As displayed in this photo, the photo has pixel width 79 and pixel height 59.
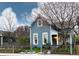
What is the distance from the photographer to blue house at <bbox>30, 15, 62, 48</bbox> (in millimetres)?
2092

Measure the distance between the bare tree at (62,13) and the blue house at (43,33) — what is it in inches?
2.7

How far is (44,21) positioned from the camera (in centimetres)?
214

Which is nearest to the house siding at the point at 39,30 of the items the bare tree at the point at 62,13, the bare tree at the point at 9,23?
the bare tree at the point at 62,13

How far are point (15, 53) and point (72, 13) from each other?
2.75 feet

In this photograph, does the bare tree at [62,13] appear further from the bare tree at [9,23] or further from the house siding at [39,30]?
the bare tree at [9,23]

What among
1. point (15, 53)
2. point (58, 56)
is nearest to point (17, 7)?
point (15, 53)

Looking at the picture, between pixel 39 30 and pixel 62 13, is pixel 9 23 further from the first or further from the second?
pixel 62 13

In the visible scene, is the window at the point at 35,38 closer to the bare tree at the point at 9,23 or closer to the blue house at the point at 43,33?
the blue house at the point at 43,33

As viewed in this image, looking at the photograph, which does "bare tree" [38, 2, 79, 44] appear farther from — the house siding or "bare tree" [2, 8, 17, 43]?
"bare tree" [2, 8, 17, 43]

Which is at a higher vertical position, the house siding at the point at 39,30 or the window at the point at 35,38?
the house siding at the point at 39,30

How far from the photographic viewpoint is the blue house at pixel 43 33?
82.4 inches

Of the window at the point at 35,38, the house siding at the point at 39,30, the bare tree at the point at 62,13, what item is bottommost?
the window at the point at 35,38

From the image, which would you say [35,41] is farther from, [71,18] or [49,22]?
[71,18]

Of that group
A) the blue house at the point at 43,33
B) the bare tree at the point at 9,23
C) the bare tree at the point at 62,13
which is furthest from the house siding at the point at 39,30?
the bare tree at the point at 9,23
